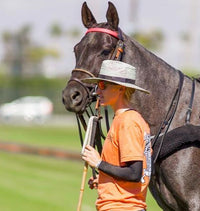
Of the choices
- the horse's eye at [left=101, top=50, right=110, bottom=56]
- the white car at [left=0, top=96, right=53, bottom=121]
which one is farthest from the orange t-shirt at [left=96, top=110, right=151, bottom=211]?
the white car at [left=0, top=96, right=53, bottom=121]

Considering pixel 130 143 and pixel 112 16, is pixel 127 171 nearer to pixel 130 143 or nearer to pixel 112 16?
pixel 130 143

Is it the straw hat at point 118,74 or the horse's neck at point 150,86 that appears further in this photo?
the horse's neck at point 150,86

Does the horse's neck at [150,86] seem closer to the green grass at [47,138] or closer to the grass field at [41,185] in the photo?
the grass field at [41,185]

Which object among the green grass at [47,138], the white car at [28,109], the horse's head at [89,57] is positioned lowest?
the white car at [28,109]

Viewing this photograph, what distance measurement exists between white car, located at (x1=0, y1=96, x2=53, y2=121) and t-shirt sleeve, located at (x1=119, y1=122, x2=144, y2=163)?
1696 inches

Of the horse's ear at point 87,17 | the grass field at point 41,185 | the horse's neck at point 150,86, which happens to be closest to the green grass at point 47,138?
the grass field at point 41,185

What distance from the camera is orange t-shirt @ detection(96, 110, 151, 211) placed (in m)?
4.36

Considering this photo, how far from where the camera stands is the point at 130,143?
171 inches

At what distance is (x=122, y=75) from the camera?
452cm

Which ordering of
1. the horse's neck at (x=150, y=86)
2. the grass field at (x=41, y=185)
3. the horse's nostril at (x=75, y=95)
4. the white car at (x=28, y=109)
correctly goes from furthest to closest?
the white car at (x=28, y=109) → the grass field at (x=41, y=185) → the horse's neck at (x=150, y=86) → the horse's nostril at (x=75, y=95)

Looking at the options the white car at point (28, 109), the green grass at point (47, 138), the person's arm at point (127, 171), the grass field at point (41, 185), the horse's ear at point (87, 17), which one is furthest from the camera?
the white car at point (28, 109)

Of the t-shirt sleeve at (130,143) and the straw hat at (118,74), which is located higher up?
the straw hat at (118,74)

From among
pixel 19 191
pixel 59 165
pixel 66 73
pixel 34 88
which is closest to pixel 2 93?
pixel 34 88

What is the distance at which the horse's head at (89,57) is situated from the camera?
17.6 ft
